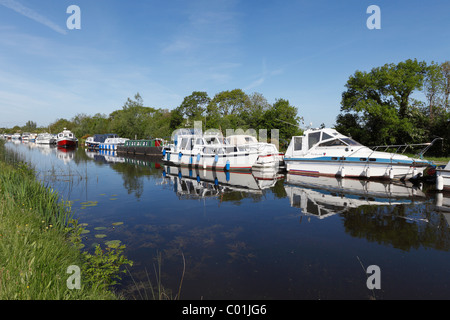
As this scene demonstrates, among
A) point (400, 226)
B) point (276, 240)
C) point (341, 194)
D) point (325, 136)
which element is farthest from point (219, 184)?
point (400, 226)

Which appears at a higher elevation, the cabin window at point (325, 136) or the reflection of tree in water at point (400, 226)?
the cabin window at point (325, 136)

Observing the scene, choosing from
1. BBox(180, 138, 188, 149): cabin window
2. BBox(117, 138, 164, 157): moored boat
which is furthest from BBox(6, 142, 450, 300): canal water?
BBox(117, 138, 164, 157): moored boat

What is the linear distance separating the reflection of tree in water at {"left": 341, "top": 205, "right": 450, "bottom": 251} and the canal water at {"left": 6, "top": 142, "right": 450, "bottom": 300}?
0.03m

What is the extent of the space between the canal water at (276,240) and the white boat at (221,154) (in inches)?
249

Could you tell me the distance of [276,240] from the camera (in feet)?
22.0

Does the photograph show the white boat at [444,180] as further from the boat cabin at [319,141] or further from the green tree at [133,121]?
the green tree at [133,121]

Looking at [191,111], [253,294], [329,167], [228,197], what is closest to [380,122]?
[329,167]

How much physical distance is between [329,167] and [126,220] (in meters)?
13.0

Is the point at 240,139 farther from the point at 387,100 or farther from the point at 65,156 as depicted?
the point at 65,156

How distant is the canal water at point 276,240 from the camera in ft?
15.1

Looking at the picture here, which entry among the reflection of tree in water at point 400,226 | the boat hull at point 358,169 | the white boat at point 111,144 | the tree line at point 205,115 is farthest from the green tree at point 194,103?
the reflection of tree in water at point 400,226

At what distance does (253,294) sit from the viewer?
4.34 m

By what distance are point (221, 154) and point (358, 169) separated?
31.1 feet

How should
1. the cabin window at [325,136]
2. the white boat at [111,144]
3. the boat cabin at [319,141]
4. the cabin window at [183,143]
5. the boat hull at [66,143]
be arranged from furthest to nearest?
the boat hull at [66,143] < the white boat at [111,144] < the cabin window at [183,143] < the cabin window at [325,136] < the boat cabin at [319,141]
